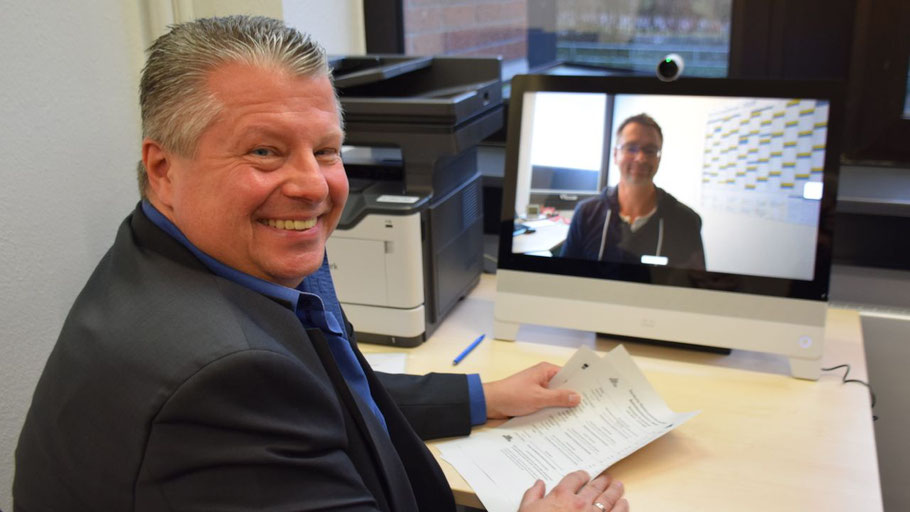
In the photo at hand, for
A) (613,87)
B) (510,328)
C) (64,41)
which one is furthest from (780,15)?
(64,41)

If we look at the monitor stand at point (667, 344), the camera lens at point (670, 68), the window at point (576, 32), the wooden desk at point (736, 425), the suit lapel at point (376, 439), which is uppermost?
the window at point (576, 32)

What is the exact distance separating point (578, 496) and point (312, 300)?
1.46 feet

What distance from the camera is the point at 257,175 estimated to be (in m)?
0.89

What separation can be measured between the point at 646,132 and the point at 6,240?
1.18m

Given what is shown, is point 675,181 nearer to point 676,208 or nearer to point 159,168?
point 676,208

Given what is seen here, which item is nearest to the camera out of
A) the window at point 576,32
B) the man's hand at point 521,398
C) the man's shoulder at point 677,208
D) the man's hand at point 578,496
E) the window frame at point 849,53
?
the man's hand at point 578,496

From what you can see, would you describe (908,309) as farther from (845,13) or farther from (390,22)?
(390,22)

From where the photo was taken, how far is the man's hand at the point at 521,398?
1.30 m

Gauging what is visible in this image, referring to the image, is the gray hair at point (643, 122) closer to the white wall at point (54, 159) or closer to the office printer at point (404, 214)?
the office printer at point (404, 214)

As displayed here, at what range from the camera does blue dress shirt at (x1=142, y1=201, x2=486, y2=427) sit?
898mm

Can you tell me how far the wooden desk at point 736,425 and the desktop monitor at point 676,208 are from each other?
0.06 metres

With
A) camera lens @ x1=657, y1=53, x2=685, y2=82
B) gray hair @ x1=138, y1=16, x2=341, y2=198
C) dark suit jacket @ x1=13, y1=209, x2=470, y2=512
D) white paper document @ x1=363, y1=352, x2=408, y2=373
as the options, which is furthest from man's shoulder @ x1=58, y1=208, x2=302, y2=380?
camera lens @ x1=657, y1=53, x2=685, y2=82

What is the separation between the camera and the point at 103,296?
0.86 metres

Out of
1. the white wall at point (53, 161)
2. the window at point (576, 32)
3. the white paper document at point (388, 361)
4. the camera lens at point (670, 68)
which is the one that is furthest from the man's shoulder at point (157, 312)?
the window at point (576, 32)
